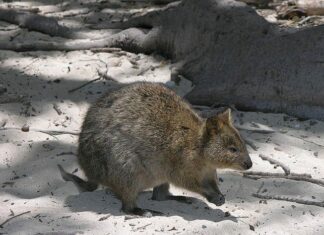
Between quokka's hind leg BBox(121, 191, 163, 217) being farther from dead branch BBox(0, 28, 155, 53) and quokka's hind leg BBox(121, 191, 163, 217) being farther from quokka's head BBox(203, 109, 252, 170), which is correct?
dead branch BBox(0, 28, 155, 53)

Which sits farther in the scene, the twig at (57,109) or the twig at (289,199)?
the twig at (57,109)

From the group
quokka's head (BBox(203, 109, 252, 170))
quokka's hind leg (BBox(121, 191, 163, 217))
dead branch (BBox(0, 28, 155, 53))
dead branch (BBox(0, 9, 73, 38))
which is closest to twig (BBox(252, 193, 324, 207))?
quokka's head (BBox(203, 109, 252, 170))

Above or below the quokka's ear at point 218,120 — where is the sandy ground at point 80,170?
below

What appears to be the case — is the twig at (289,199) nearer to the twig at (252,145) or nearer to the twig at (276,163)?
the twig at (276,163)

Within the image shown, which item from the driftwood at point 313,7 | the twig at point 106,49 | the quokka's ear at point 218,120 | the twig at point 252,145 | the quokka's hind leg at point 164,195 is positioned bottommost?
the quokka's hind leg at point 164,195

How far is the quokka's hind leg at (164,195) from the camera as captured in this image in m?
5.75

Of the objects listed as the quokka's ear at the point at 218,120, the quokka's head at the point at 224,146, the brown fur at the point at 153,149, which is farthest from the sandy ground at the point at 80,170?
the quokka's ear at the point at 218,120

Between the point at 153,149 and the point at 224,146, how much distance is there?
0.53 metres

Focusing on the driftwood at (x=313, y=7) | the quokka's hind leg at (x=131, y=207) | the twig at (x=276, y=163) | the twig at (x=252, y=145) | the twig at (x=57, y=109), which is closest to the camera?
the quokka's hind leg at (x=131, y=207)

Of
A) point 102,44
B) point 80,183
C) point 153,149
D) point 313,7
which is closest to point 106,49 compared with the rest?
point 102,44

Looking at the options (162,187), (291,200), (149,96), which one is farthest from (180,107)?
(291,200)

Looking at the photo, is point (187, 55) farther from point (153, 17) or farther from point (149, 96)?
point (149, 96)

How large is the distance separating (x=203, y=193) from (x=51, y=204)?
3.74ft

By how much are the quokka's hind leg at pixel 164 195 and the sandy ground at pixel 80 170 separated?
74 millimetres
